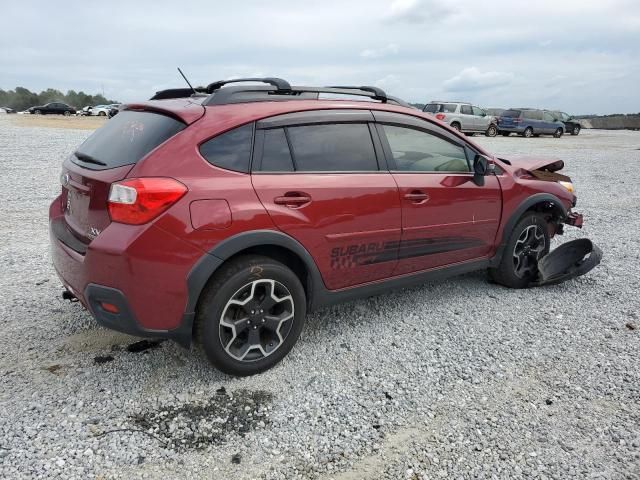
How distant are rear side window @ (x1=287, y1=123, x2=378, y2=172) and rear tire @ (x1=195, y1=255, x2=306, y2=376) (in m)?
0.72

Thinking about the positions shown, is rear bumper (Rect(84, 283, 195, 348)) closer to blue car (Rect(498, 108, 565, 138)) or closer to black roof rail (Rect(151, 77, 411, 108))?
black roof rail (Rect(151, 77, 411, 108))

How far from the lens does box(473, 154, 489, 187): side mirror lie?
4051 mm

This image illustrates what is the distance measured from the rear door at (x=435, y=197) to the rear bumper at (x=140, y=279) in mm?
1678

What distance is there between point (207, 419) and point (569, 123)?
1482 inches

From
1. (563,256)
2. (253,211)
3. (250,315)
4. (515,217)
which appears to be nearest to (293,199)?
(253,211)

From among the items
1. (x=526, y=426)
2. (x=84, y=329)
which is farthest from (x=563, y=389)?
(x=84, y=329)

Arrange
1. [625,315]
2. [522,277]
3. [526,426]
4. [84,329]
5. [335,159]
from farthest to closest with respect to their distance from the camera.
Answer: [522,277]
[625,315]
[84,329]
[335,159]
[526,426]

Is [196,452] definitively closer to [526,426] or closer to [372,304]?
[526,426]

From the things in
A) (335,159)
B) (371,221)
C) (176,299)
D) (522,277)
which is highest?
(335,159)

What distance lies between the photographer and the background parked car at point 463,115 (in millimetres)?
25891

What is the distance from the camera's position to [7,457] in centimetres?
231

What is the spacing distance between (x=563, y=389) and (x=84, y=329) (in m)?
3.28

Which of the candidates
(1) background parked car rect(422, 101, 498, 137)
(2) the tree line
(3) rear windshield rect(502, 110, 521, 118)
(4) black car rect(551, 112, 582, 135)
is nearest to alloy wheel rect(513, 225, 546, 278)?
(1) background parked car rect(422, 101, 498, 137)

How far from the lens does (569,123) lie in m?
34.4
